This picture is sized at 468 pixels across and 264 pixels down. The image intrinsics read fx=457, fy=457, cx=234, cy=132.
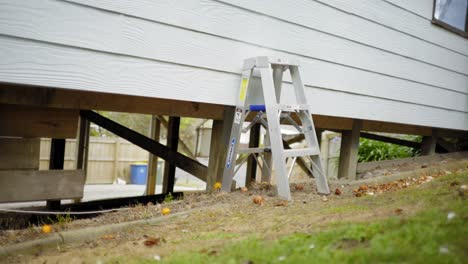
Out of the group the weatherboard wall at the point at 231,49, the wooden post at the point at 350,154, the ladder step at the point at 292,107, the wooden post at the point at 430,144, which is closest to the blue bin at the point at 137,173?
the wooden post at the point at 430,144

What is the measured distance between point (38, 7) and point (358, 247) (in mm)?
2465

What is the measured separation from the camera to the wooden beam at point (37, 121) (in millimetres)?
3648

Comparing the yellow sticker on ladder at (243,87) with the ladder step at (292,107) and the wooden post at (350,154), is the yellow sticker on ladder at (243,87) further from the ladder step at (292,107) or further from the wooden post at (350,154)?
the wooden post at (350,154)

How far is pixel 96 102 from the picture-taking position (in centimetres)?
397

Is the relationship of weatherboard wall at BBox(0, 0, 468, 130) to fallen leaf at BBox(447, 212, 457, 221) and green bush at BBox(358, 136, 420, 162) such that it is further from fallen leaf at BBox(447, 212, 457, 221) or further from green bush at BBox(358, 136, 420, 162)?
green bush at BBox(358, 136, 420, 162)

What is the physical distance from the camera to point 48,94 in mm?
3615

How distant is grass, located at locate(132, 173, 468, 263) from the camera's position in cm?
196

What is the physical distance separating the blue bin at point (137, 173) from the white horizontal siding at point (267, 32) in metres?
13.6

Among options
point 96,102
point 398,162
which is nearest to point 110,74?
point 96,102

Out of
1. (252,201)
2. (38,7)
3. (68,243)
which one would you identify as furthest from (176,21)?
(68,243)

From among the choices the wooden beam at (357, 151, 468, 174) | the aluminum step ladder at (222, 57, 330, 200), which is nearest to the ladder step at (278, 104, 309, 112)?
the aluminum step ladder at (222, 57, 330, 200)

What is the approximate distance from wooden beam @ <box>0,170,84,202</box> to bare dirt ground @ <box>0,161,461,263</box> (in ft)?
1.40

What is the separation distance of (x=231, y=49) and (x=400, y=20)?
3.05 metres

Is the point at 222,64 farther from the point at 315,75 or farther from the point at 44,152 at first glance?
the point at 44,152
